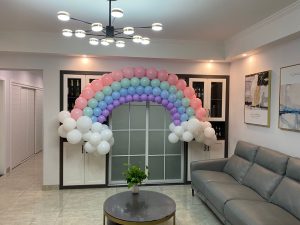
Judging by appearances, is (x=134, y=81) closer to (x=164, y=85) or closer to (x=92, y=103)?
(x=164, y=85)

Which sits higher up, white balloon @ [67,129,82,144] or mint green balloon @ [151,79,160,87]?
mint green balloon @ [151,79,160,87]

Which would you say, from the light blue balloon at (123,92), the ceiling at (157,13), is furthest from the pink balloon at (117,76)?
the ceiling at (157,13)

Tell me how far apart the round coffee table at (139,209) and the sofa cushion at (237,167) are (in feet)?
4.17

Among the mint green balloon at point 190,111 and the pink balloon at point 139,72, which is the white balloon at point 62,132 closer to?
the pink balloon at point 139,72

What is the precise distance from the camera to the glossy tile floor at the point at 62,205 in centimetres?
346

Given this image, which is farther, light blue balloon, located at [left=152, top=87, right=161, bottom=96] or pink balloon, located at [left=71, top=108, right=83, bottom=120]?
light blue balloon, located at [left=152, top=87, right=161, bottom=96]

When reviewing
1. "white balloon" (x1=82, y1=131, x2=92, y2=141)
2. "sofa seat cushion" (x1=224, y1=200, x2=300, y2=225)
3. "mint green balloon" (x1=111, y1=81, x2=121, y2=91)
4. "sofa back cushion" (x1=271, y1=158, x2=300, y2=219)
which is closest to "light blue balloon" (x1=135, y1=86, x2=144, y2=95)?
"mint green balloon" (x1=111, y1=81, x2=121, y2=91)

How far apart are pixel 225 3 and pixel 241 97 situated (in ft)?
6.81

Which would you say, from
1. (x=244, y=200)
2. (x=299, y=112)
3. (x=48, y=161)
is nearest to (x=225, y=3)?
(x=299, y=112)

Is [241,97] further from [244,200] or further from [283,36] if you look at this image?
[244,200]

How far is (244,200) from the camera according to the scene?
2.95 metres

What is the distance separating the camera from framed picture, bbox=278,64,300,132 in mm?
3205

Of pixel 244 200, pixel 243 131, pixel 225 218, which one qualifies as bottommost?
pixel 225 218

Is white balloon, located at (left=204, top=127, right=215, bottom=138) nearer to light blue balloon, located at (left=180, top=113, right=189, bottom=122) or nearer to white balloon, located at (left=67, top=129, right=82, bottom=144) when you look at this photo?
light blue balloon, located at (left=180, top=113, right=189, bottom=122)
